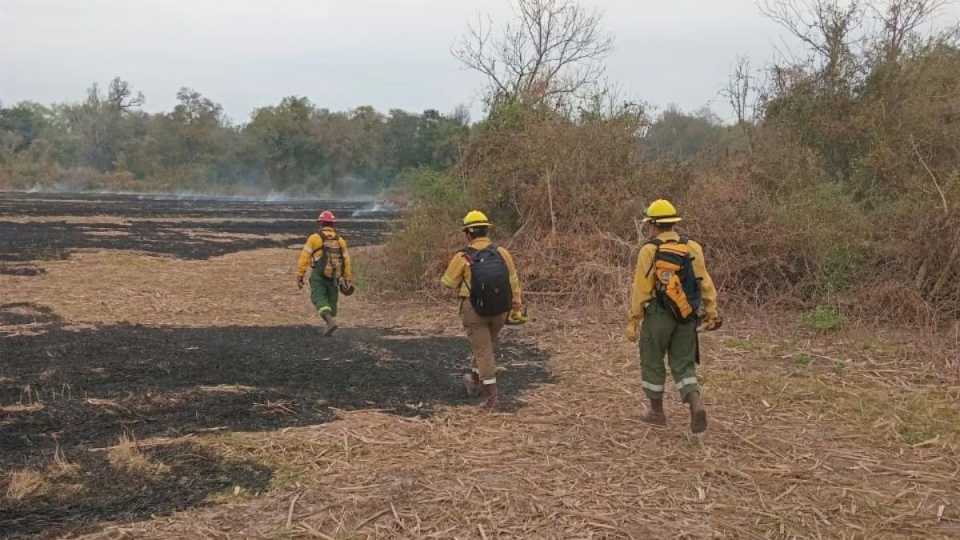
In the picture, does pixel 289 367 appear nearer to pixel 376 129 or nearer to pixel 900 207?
pixel 900 207

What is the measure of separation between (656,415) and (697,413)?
1.83ft

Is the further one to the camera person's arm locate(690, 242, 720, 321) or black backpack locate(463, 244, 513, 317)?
black backpack locate(463, 244, 513, 317)

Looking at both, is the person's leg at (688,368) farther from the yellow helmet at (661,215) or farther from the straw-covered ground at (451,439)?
the yellow helmet at (661,215)

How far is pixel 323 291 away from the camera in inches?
414

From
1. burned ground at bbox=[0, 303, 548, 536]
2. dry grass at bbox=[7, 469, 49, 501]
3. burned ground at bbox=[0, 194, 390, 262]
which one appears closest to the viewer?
dry grass at bbox=[7, 469, 49, 501]

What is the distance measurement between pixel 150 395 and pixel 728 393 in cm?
561

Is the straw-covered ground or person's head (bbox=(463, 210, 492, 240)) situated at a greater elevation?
person's head (bbox=(463, 210, 492, 240))

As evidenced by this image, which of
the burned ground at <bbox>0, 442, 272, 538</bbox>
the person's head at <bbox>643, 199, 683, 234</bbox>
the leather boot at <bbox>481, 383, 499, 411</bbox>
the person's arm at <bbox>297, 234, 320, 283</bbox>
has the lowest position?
the burned ground at <bbox>0, 442, 272, 538</bbox>

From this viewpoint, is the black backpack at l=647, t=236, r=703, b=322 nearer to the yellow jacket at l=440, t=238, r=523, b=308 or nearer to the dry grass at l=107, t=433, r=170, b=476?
the yellow jacket at l=440, t=238, r=523, b=308

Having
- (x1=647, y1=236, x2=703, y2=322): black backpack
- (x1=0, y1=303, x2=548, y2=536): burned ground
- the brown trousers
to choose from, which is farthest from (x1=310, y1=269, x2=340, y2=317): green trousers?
(x1=647, y1=236, x2=703, y2=322): black backpack

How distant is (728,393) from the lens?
25.4 ft

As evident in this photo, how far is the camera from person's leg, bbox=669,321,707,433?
603 centimetres

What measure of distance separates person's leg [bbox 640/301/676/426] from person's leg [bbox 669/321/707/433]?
0.08 m

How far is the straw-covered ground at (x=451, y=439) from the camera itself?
478 centimetres
